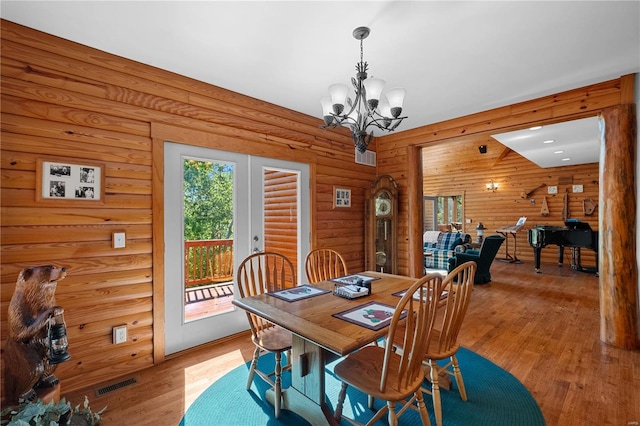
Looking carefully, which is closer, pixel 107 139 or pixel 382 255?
pixel 107 139

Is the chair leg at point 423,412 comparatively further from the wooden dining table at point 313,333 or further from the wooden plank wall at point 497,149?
the wooden plank wall at point 497,149

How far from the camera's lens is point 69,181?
7.20ft

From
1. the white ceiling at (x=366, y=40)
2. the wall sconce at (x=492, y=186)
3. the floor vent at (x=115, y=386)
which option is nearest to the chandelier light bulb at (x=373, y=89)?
the white ceiling at (x=366, y=40)

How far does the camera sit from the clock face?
450 cm

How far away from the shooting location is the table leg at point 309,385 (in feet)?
5.66

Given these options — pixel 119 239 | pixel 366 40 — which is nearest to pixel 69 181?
pixel 119 239

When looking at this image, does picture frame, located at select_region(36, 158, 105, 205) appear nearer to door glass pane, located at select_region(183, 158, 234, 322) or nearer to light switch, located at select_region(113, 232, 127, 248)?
light switch, located at select_region(113, 232, 127, 248)

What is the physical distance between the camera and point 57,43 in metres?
2.18

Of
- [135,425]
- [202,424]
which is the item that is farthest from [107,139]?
[202,424]

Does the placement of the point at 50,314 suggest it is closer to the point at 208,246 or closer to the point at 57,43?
the point at 208,246

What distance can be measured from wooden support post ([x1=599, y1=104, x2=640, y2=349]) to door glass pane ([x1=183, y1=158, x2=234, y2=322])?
373 centimetres

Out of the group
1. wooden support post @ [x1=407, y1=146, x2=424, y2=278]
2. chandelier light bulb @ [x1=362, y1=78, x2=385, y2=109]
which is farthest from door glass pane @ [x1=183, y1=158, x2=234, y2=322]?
wooden support post @ [x1=407, y1=146, x2=424, y2=278]

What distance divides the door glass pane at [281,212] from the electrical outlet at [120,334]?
148 centimetres

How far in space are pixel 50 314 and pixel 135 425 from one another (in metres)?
0.85
